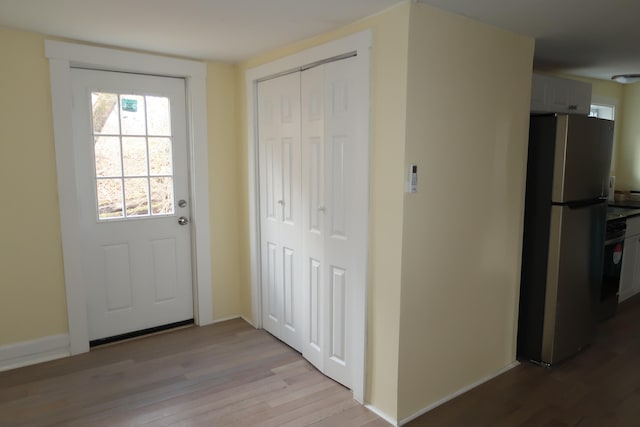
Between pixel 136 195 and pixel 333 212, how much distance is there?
5.43 ft

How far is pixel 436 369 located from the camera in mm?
2498

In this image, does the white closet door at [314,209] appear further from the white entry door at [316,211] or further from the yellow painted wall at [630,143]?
the yellow painted wall at [630,143]

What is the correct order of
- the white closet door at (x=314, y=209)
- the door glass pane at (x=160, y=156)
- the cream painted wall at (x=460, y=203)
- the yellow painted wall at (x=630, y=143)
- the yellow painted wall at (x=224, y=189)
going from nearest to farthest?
the cream painted wall at (x=460, y=203) → the white closet door at (x=314, y=209) → the door glass pane at (x=160, y=156) → the yellow painted wall at (x=224, y=189) → the yellow painted wall at (x=630, y=143)

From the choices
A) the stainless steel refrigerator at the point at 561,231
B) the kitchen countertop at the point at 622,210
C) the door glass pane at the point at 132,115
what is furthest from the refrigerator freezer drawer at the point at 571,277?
the door glass pane at the point at 132,115

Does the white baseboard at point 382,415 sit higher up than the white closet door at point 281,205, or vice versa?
the white closet door at point 281,205

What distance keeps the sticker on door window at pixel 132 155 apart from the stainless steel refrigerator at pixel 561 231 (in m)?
2.74

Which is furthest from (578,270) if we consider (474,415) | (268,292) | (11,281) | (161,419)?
(11,281)

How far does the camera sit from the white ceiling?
212 cm

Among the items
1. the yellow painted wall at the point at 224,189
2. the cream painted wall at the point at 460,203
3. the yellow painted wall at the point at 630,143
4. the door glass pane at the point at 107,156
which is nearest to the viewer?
the cream painted wall at the point at 460,203

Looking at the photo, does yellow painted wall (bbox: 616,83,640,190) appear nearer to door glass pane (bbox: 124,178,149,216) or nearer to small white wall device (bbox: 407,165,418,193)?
small white wall device (bbox: 407,165,418,193)

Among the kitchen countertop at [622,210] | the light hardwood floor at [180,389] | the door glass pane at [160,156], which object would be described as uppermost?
the door glass pane at [160,156]

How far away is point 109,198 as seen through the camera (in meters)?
3.22

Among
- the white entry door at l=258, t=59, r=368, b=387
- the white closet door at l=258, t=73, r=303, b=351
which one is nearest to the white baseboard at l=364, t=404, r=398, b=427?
the white entry door at l=258, t=59, r=368, b=387

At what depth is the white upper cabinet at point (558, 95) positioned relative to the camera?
3.14 meters
